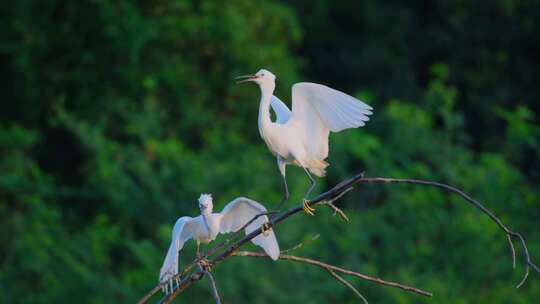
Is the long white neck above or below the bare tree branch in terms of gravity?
above

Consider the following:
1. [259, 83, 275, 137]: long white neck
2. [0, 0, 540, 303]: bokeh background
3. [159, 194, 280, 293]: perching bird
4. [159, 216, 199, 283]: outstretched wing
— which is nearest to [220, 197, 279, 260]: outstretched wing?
[159, 194, 280, 293]: perching bird

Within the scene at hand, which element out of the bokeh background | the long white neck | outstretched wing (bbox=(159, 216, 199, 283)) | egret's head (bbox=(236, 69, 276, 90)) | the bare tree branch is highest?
the bokeh background

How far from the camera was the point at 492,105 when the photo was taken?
20.2 m

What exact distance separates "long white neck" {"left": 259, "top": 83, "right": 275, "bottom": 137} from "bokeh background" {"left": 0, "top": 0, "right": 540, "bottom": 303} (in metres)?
7.34

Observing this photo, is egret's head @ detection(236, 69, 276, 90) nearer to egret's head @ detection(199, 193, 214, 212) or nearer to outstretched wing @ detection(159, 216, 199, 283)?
egret's head @ detection(199, 193, 214, 212)

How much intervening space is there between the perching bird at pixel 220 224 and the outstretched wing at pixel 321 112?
17.4 inches

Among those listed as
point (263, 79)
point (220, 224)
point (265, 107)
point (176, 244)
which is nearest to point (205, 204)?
point (220, 224)

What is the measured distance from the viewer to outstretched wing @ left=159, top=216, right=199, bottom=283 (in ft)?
18.1

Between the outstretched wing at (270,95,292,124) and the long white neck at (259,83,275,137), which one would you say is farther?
the outstretched wing at (270,95,292,124)

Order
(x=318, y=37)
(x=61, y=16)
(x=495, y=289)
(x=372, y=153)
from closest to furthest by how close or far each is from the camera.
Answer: (x=495, y=289) < (x=372, y=153) < (x=61, y=16) < (x=318, y=37)

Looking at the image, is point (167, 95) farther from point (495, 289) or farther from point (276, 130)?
point (276, 130)

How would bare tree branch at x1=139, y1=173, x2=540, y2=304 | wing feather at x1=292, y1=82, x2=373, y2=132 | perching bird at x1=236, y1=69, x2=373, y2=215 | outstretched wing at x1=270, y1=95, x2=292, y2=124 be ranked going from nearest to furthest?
1. bare tree branch at x1=139, y1=173, x2=540, y2=304
2. wing feather at x1=292, y1=82, x2=373, y2=132
3. perching bird at x1=236, y1=69, x2=373, y2=215
4. outstretched wing at x1=270, y1=95, x2=292, y2=124

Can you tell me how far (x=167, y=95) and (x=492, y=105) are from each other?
572cm

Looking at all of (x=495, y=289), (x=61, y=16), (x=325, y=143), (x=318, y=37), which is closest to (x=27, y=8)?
(x=61, y=16)
